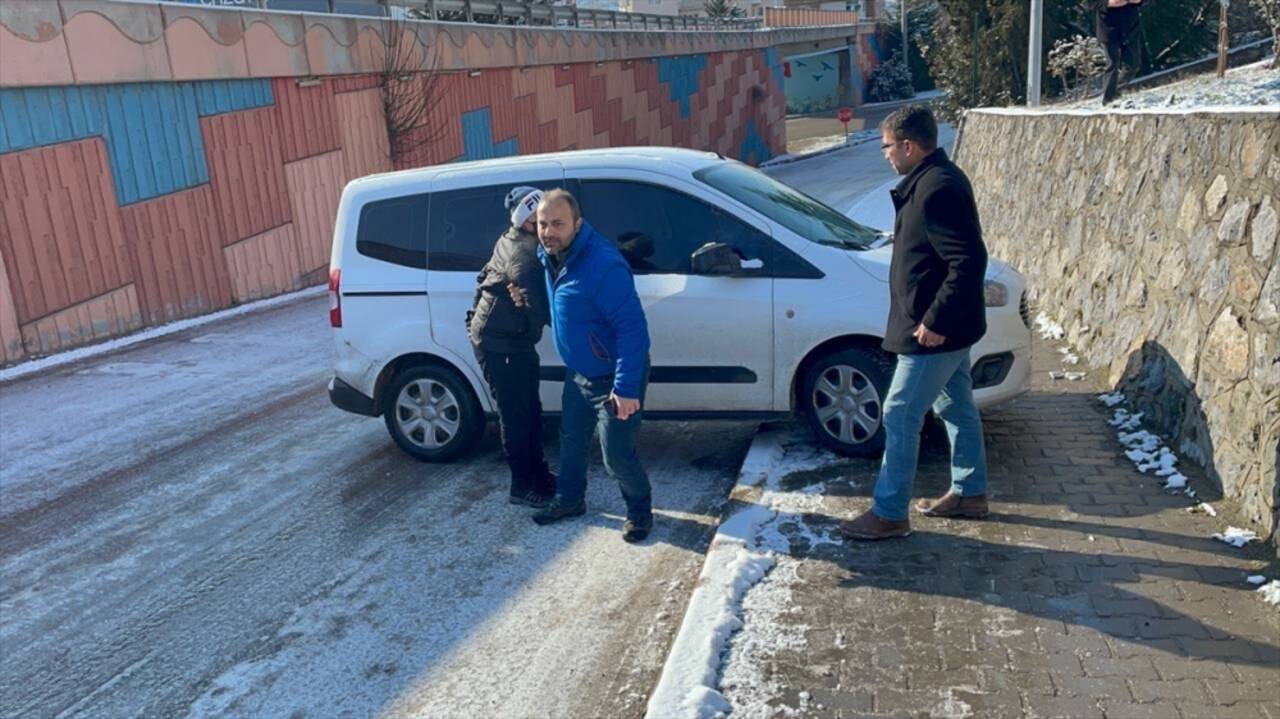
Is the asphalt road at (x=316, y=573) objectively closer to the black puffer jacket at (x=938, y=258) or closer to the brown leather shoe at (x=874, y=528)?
the brown leather shoe at (x=874, y=528)

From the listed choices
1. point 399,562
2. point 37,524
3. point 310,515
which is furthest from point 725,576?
point 37,524

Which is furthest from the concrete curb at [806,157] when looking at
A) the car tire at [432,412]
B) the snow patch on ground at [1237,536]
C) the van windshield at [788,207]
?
the snow patch on ground at [1237,536]

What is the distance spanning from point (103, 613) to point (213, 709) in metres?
1.28

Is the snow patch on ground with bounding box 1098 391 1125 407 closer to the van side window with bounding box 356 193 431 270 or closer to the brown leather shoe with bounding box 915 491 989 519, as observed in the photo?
the brown leather shoe with bounding box 915 491 989 519

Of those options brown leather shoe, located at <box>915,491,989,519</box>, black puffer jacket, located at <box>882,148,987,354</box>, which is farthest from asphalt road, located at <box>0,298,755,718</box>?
black puffer jacket, located at <box>882,148,987,354</box>

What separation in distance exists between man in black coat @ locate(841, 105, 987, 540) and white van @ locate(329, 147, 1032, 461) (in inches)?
43.3

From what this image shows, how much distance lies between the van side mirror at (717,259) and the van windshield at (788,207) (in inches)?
16.6

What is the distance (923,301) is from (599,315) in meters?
1.51

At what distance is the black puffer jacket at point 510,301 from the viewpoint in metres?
5.70

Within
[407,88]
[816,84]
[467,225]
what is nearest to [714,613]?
[467,225]

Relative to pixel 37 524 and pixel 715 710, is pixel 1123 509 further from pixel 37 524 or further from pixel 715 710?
pixel 37 524

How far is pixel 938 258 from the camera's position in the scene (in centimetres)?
463

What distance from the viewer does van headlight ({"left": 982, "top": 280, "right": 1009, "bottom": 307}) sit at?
5.97 metres

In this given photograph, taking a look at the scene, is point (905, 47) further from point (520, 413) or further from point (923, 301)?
point (923, 301)
